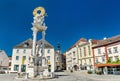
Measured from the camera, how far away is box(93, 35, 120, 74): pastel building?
31.7 metres

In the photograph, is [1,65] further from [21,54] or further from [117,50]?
[117,50]

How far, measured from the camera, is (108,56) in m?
37.4

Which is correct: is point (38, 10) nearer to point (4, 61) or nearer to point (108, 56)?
point (108, 56)

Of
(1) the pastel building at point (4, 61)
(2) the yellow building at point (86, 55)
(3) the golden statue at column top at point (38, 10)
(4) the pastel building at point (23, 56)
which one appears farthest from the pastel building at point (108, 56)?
(1) the pastel building at point (4, 61)

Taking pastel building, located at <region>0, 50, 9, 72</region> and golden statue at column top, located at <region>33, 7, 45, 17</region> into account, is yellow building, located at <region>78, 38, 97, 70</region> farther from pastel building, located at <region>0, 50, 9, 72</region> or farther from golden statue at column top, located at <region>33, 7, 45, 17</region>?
pastel building, located at <region>0, 50, 9, 72</region>

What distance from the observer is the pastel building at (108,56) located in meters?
31.7

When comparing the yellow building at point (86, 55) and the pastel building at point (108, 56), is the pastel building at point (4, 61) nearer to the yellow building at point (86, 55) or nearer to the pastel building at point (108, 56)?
the yellow building at point (86, 55)

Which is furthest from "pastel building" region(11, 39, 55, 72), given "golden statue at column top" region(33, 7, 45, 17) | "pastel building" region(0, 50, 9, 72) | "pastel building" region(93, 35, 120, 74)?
"golden statue at column top" region(33, 7, 45, 17)

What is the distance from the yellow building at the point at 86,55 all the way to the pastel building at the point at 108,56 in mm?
2635

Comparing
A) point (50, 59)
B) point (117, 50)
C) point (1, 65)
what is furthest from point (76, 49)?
point (1, 65)

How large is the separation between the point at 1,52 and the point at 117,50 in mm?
42839

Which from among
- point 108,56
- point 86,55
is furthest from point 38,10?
point 86,55

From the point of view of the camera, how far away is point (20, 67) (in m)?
44.8

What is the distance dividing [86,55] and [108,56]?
10489mm
